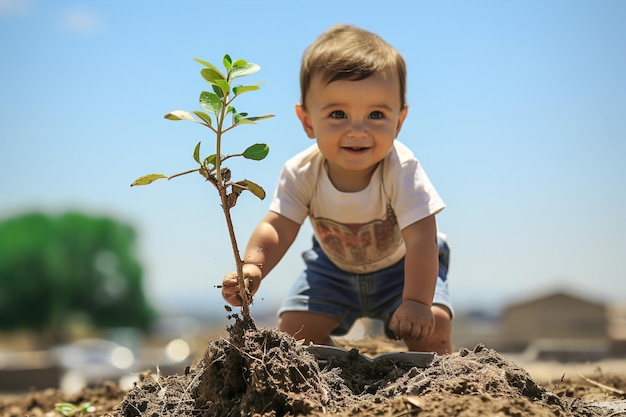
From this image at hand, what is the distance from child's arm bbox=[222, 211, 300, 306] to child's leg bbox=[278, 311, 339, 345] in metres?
0.45

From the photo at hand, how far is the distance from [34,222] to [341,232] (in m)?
36.1

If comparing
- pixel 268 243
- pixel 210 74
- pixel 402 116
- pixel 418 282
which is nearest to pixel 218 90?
pixel 210 74

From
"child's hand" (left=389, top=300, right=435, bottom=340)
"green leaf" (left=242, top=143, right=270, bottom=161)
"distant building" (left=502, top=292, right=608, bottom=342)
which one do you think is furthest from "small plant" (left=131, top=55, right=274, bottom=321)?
"distant building" (left=502, top=292, right=608, bottom=342)

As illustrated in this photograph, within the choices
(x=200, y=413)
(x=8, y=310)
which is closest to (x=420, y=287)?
(x=200, y=413)

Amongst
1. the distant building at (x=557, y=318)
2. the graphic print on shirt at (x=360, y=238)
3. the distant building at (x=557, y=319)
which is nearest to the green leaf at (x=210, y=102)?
the graphic print on shirt at (x=360, y=238)

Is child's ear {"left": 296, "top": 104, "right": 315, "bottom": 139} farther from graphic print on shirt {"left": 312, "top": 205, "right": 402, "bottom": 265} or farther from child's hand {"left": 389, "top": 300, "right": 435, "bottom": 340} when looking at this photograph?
child's hand {"left": 389, "top": 300, "right": 435, "bottom": 340}

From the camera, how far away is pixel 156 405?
7.66ft

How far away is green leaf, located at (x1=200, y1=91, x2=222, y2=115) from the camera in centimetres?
217

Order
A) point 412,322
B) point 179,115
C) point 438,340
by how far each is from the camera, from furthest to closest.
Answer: point 438,340, point 412,322, point 179,115

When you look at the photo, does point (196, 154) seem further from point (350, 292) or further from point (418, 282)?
point (350, 292)

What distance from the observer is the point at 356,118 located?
3.07 meters

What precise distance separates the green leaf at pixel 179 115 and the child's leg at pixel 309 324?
1.60m

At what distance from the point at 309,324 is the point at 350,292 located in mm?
277

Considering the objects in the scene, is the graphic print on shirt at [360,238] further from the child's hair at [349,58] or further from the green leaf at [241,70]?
the green leaf at [241,70]
